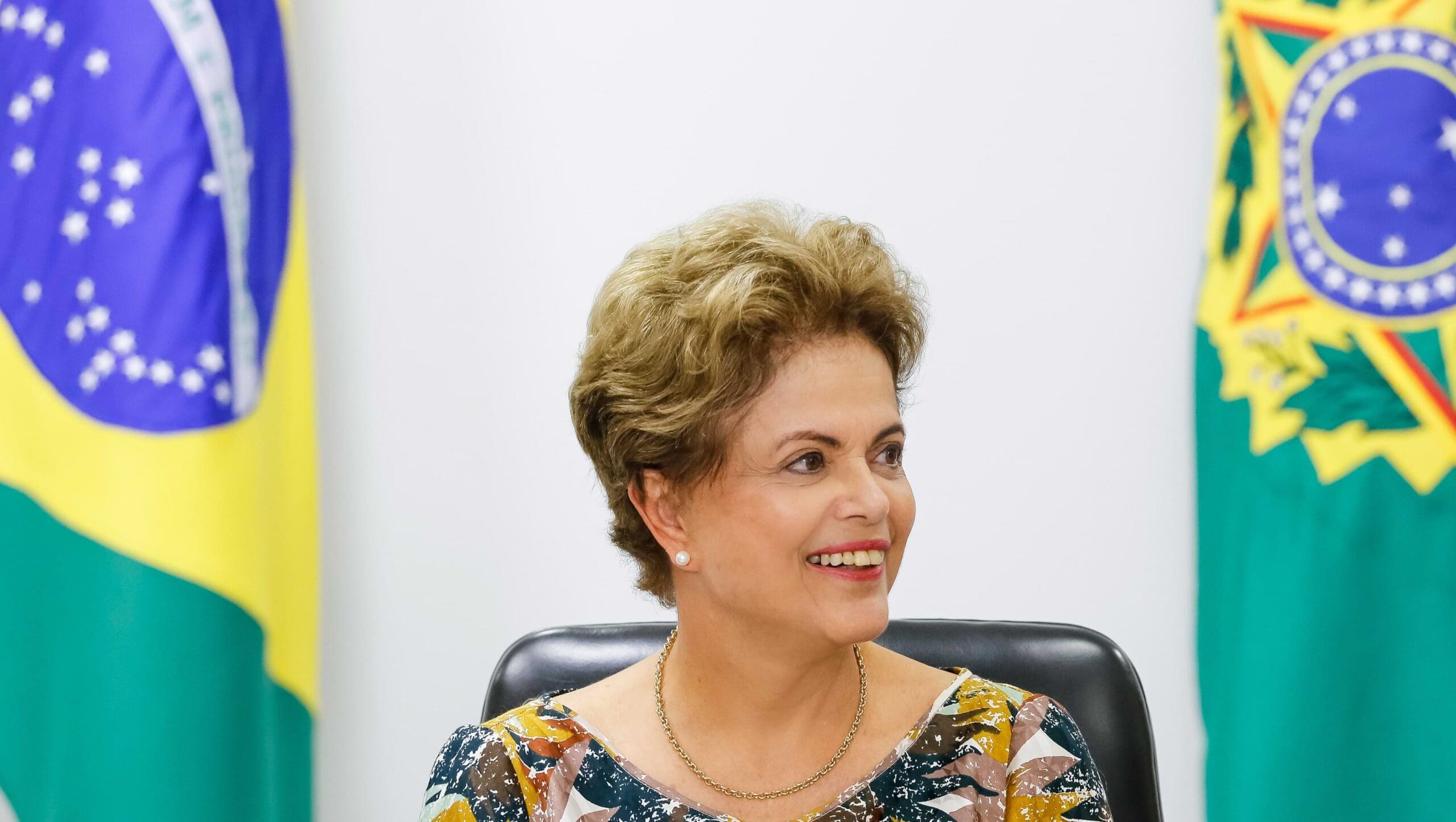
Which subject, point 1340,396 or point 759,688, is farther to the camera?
point 1340,396

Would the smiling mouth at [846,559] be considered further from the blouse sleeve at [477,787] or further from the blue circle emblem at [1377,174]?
the blue circle emblem at [1377,174]

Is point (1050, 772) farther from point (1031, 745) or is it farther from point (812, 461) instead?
point (812, 461)

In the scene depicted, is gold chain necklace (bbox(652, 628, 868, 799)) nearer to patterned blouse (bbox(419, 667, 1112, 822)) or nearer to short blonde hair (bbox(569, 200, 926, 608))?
patterned blouse (bbox(419, 667, 1112, 822))

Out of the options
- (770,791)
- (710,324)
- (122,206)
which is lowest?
(770,791)

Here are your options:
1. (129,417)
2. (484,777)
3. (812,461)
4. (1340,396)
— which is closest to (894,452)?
(812,461)

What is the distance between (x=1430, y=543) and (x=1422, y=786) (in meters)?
0.39

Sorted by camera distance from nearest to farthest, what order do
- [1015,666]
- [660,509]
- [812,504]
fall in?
[812,504] < [660,509] < [1015,666]

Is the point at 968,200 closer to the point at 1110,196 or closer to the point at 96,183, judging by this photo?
the point at 1110,196

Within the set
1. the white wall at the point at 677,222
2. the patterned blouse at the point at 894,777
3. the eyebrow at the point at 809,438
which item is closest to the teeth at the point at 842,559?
the eyebrow at the point at 809,438

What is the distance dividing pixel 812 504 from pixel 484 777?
1.52ft

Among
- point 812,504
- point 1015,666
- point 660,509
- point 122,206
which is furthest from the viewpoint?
point 122,206

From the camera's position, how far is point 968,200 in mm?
2381

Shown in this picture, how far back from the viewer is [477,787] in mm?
1426

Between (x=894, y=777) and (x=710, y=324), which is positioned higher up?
(x=710, y=324)
